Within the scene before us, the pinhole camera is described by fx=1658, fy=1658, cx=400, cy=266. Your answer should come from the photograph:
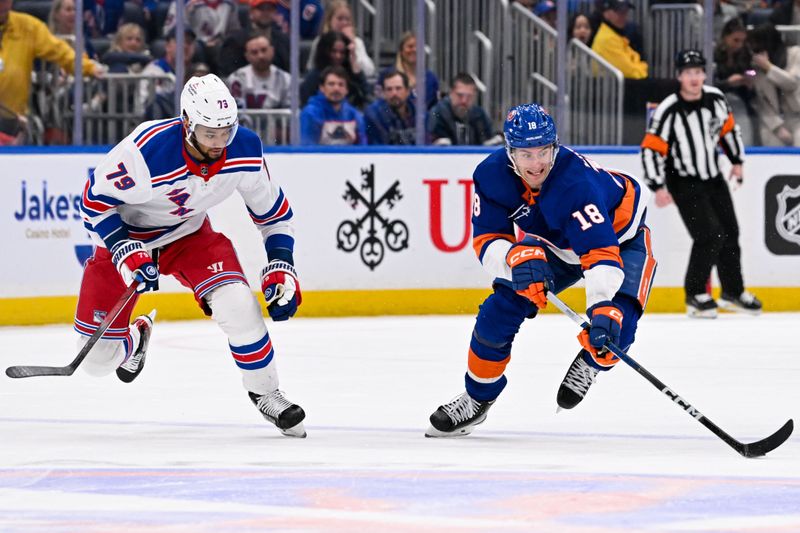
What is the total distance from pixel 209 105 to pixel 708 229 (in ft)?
16.0

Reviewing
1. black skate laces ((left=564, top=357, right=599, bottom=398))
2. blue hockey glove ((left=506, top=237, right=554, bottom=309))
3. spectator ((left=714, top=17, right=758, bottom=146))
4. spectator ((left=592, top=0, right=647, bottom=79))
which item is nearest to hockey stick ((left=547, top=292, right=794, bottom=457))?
blue hockey glove ((left=506, top=237, right=554, bottom=309))

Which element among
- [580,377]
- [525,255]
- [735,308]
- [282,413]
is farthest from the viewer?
[735,308]

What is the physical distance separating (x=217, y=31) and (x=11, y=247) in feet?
5.44

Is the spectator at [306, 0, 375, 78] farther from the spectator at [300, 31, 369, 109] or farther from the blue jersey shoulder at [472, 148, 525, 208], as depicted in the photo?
the blue jersey shoulder at [472, 148, 525, 208]

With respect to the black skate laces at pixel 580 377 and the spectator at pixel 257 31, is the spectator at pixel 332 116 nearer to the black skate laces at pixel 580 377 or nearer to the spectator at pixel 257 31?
the spectator at pixel 257 31

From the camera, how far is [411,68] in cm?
952

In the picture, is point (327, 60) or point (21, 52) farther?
point (327, 60)

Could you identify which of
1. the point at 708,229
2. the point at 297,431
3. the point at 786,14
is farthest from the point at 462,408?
the point at 786,14

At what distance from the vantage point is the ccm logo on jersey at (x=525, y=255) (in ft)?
16.2

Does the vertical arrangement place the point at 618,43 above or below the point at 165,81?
above

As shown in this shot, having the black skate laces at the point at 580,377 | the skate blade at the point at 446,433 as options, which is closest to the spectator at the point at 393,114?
the black skate laces at the point at 580,377

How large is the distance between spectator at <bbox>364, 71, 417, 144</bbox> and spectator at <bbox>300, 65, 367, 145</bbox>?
66 millimetres

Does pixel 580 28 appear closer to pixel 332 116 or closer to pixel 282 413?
pixel 332 116

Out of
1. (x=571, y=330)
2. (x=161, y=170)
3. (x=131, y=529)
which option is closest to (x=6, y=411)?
(x=161, y=170)
